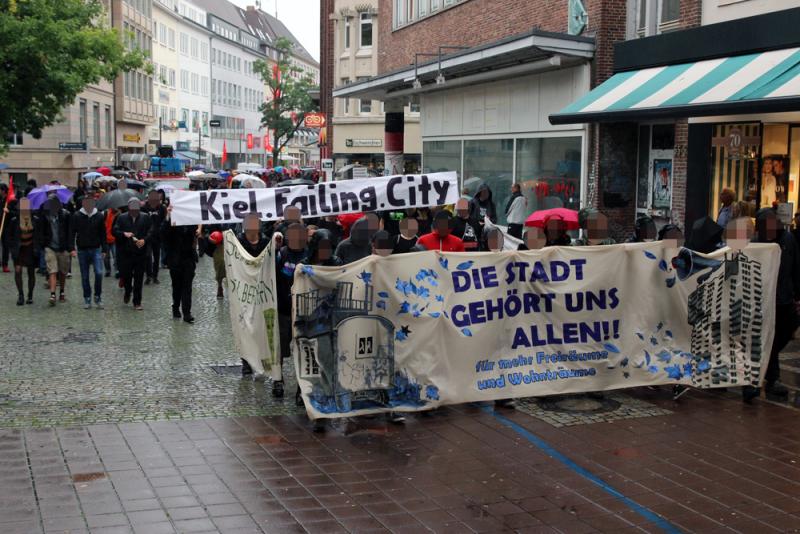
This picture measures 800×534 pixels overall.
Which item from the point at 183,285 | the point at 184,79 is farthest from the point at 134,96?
the point at 183,285

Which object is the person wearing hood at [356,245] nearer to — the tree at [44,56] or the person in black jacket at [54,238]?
the person in black jacket at [54,238]

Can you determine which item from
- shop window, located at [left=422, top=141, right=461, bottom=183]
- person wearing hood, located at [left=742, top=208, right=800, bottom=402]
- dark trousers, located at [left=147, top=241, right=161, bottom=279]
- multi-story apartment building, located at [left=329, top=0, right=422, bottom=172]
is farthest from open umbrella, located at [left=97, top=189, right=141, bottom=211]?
multi-story apartment building, located at [left=329, top=0, right=422, bottom=172]

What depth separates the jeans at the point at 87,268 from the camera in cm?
1516

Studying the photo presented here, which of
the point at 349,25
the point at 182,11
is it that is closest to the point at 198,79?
the point at 182,11

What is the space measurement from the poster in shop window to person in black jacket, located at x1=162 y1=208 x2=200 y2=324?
9.11 metres

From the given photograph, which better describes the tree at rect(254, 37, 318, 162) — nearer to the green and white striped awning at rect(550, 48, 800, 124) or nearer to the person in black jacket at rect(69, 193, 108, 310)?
the green and white striped awning at rect(550, 48, 800, 124)

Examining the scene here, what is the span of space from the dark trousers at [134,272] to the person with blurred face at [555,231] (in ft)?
25.1

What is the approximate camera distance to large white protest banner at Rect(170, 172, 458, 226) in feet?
35.1

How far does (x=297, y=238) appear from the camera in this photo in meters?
9.12

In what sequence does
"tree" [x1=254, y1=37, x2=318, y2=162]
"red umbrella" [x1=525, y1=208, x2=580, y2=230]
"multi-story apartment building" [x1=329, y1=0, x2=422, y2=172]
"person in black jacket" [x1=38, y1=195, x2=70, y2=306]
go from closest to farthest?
"red umbrella" [x1=525, y1=208, x2=580, y2=230] → "person in black jacket" [x1=38, y1=195, x2=70, y2=306] → "multi-story apartment building" [x1=329, y1=0, x2=422, y2=172] → "tree" [x1=254, y1=37, x2=318, y2=162]

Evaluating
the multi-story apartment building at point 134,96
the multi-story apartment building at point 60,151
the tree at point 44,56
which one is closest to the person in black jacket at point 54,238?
the tree at point 44,56

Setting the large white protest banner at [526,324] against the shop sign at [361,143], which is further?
the shop sign at [361,143]

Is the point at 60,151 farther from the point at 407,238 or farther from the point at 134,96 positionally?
the point at 407,238

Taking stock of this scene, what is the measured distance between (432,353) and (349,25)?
4861 centimetres
